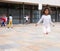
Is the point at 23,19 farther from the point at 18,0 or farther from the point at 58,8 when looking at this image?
the point at 58,8

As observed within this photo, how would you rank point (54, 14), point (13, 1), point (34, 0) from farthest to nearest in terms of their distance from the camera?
point (54, 14)
point (34, 0)
point (13, 1)

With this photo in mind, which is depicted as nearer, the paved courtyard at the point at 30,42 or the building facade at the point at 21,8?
the paved courtyard at the point at 30,42

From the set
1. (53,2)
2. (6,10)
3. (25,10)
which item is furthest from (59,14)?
(6,10)

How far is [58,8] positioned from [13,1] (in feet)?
48.1

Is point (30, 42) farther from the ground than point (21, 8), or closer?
closer

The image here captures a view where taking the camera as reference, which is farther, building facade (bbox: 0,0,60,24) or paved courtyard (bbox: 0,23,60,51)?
building facade (bbox: 0,0,60,24)

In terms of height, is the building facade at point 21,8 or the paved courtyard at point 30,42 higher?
the building facade at point 21,8

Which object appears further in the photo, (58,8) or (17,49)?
(58,8)

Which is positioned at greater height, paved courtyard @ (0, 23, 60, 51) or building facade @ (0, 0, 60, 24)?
building facade @ (0, 0, 60, 24)

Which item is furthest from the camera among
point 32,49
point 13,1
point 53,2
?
point 53,2

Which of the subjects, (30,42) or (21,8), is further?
(21,8)

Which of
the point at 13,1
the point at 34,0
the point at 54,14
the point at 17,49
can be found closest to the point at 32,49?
the point at 17,49

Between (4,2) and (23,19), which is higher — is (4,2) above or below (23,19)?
above

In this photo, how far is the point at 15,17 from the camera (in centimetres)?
3978
